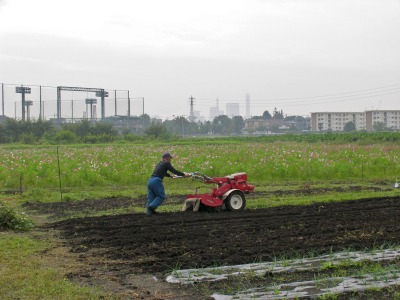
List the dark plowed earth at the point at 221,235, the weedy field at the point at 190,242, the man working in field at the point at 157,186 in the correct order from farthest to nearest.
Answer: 1. the man working in field at the point at 157,186
2. the dark plowed earth at the point at 221,235
3. the weedy field at the point at 190,242

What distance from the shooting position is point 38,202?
18312 millimetres

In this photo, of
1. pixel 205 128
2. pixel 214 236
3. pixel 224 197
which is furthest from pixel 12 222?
pixel 205 128

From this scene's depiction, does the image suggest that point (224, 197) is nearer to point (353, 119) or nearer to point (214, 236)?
point (214, 236)

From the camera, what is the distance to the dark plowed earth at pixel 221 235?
30.6ft

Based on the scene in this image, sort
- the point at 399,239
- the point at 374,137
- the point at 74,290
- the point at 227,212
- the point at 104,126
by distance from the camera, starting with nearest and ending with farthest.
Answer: the point at 74,290
the point at 399,239
the point at 227,212
the point at 374,137
the point at 104,126

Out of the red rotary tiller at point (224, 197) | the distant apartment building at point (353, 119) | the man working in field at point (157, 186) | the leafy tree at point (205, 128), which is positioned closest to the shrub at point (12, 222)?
the man working in field at point (157, 186)

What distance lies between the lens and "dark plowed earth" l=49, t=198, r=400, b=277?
367 inches

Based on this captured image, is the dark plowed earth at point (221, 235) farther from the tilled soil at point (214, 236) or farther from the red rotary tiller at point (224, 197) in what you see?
the red rotary tiller at point (224, 197)

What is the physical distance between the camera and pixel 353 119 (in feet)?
448

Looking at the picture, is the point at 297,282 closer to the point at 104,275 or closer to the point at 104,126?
the point at 104,275

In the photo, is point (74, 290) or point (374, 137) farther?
point (374, 137)

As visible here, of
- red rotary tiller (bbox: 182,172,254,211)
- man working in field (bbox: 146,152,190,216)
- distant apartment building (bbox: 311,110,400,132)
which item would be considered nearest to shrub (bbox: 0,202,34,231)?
man working in field (bbox: 146,152,190,216)

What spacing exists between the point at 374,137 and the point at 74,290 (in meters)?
49.9

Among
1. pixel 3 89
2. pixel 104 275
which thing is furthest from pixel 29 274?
pixel 3 89
